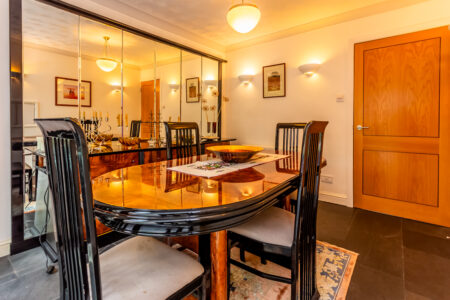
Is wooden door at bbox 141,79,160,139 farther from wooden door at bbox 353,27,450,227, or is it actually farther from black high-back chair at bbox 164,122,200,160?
wooden door at bbox 353,27,450,227

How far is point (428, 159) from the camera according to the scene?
2.57 m

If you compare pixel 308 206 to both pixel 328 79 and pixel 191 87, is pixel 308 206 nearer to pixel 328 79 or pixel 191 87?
pixel 328 79

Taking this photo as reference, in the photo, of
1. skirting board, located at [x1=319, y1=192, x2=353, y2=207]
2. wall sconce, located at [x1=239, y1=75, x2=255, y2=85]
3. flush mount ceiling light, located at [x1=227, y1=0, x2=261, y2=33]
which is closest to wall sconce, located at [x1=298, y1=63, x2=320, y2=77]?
wall sconce, located at [x1=239, y1=75, x2=255, y2=85]

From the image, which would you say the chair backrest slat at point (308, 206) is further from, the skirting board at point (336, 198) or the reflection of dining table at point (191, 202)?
the skirting board at point (336, 198)

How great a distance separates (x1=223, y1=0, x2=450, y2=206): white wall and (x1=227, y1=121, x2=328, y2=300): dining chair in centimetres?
209

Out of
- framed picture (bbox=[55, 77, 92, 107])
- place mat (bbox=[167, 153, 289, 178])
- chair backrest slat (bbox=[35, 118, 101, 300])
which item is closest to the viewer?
chair backrest slat (bbox=[35, 118, 101, 300])

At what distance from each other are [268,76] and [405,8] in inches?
70.7

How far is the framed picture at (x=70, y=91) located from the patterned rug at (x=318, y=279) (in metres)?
2.09

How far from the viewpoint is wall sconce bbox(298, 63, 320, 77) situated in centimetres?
322

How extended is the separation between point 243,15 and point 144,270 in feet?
6.22

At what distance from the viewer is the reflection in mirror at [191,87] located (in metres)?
3.55

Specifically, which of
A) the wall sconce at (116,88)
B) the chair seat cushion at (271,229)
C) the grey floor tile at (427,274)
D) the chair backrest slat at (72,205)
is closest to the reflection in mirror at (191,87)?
the wall sconce at (116,88)

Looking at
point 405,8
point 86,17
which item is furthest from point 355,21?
point 86,17

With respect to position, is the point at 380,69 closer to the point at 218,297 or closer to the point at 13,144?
the point at 218,297
